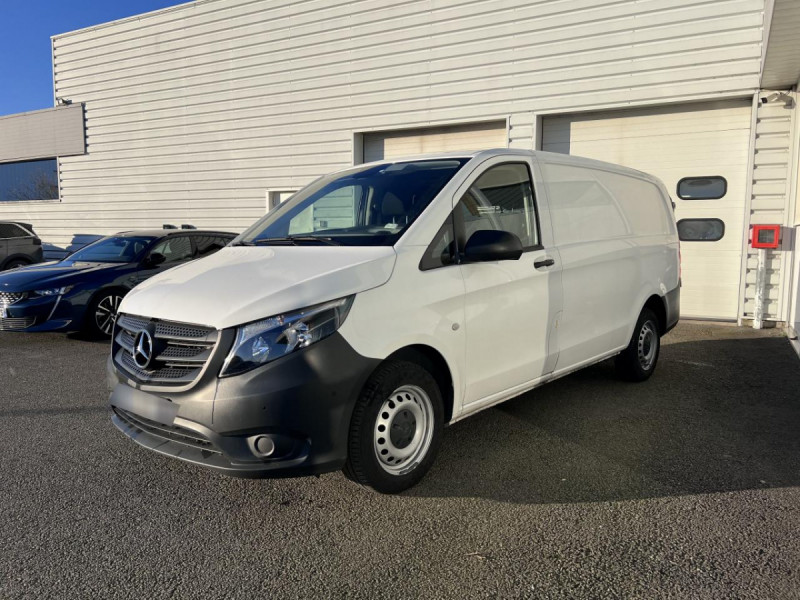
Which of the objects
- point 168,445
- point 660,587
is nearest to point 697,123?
point 660,587

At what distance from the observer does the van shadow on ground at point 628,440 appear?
3414 millimetres

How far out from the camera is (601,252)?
4.66 m

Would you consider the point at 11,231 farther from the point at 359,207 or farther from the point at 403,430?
the point at 403,430

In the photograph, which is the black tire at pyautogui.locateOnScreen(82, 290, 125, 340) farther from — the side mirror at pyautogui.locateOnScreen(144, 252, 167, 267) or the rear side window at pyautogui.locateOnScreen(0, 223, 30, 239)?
the rear side window at pyautogui.locateOnScreen(0, 223, 30, 239)

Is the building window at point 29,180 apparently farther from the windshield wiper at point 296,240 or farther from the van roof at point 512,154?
the van roof at point 512,154

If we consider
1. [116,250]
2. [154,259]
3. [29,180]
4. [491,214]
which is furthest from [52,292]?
[29,180]

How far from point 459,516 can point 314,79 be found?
10.7 meters

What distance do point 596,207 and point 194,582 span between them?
3.81 meters

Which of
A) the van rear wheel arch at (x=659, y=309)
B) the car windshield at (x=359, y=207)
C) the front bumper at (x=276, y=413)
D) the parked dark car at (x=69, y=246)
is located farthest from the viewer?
the parked dark car at (x=69, y=246)

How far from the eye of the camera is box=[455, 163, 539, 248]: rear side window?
11.9ft

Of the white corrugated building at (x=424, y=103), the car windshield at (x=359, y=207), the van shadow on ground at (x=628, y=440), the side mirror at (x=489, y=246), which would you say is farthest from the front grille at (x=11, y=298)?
the white corrugated building at (x=424, y=103)

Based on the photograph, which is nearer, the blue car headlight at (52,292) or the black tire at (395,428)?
the black tire at (395,428)

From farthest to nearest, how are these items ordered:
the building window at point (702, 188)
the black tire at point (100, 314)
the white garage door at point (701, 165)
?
the building window at point (702, 188), the white garage door at point (701, 165), the black tire at point (100, 314)

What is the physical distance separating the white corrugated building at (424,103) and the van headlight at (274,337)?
5294mm
